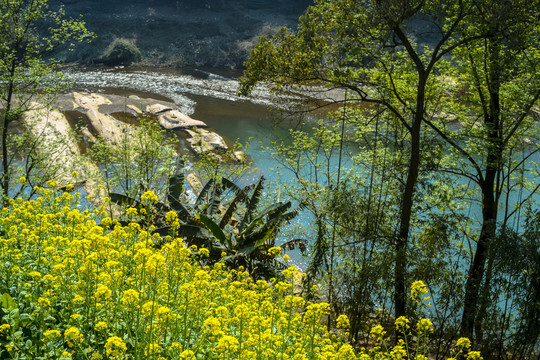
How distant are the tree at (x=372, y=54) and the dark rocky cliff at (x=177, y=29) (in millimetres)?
25836

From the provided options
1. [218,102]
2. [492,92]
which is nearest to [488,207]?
[492,92]

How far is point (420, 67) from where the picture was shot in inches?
335

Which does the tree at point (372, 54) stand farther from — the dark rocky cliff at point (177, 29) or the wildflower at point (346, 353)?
the dark rocky cliff at point (177, 29)

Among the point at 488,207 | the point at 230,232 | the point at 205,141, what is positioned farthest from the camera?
the point at 205,141

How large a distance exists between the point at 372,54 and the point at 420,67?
A: 0.87m

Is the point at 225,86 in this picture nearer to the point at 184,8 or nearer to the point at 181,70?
the point at 181,70

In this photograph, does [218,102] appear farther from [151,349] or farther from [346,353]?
[151,349]

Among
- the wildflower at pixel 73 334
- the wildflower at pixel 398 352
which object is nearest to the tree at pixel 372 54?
the wildflower at pixel 398 352

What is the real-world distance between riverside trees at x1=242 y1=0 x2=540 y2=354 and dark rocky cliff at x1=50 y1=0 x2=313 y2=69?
25.8 metres

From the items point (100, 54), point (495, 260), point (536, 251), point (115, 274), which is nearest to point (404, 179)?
point (495, 260)

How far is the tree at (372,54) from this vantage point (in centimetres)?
817

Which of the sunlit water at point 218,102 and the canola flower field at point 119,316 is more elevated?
the sunlit water at point 218,102

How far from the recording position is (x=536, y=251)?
704cm

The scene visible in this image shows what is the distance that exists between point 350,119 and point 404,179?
75.7 inches
